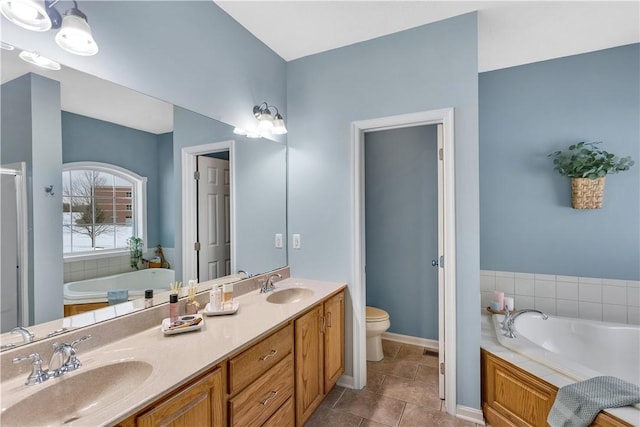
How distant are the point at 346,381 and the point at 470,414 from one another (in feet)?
2.86

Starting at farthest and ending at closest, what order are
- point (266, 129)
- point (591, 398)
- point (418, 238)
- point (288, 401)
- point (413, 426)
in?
point (418, 238) < point (266, 129) < point (413, 426) < point (288, 401) < point (591, 398)

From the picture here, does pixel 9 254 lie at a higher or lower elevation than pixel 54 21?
lower

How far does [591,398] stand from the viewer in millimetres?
1372

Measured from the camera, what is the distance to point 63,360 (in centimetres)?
103

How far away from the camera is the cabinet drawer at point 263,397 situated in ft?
4.09

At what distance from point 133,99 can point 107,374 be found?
123 cm

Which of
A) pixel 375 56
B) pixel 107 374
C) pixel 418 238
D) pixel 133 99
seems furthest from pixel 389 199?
pixel 107 374

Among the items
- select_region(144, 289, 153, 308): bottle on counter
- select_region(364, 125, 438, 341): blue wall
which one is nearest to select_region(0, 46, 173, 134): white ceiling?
select_region(144, 289, 153, 308): bottle on counter

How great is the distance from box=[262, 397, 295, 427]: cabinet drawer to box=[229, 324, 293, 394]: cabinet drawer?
0.86 feet

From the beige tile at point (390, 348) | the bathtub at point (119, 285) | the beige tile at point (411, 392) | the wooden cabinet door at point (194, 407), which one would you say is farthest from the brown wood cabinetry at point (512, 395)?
the bathtub at point (119, 285)

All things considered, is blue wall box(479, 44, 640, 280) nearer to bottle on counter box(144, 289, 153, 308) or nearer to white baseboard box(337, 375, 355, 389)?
white baseboard box(337, 375, 355, 389)

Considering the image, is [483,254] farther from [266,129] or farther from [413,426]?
[266,129]

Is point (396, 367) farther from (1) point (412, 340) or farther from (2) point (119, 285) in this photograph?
(2) point (119, 285)

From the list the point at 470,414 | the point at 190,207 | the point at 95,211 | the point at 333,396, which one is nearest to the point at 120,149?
the point at 95,211
